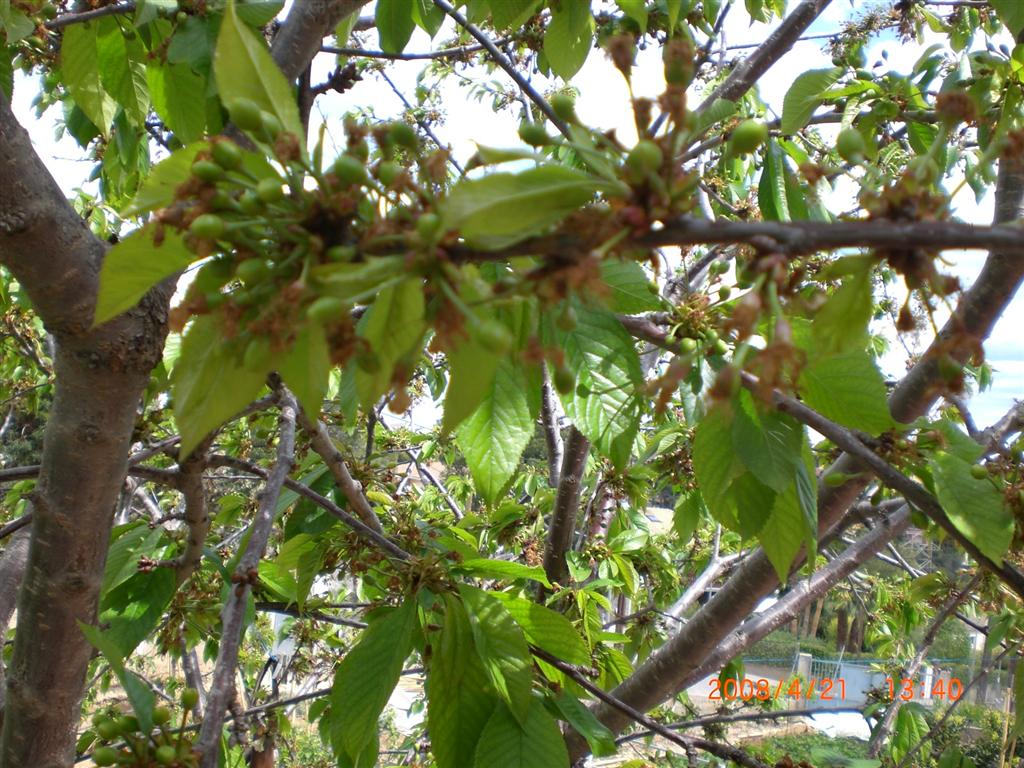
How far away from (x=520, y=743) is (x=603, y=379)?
0.68 meters

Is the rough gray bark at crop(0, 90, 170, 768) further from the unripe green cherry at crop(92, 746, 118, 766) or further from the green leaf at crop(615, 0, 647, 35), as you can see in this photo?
the green leaf at crop(615, 0, 647, 35)

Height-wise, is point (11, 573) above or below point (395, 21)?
below

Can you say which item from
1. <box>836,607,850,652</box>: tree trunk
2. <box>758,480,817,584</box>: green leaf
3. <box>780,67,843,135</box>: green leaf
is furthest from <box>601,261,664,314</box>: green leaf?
<box>836,607,850,652</box>: tree trunk

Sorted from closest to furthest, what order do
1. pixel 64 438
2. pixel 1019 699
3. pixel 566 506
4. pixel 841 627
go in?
pixel 64 438, pixel 1019 699, pixel 566 506, pixel 841 627

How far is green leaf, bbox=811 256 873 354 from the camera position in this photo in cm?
78

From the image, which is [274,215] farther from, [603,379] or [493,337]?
[603,379]

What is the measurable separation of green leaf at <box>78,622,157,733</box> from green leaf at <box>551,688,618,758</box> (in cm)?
88

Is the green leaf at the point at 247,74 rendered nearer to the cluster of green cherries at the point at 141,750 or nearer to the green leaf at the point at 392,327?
the green leaf at the point at 392,327

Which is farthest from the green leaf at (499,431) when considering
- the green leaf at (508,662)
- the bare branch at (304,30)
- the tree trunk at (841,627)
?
the tree trunk at (841,627)

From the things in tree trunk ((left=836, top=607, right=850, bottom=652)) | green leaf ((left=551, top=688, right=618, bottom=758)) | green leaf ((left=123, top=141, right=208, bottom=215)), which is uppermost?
tree trunk ((left=836, top=607, right=850, bottom=652))

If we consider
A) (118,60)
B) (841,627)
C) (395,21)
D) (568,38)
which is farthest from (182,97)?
(841,627)

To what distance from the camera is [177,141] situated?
1.92m

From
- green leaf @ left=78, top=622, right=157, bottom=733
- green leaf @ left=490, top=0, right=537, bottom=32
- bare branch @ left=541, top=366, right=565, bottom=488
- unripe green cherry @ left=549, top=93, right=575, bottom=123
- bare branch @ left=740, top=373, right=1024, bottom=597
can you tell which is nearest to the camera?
unripe green cherry @ left=549, top=93, right=575, bottom=123

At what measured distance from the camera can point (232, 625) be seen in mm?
1128
